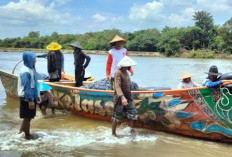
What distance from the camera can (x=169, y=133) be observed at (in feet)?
17.2

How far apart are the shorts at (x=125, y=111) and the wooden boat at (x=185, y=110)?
39cm

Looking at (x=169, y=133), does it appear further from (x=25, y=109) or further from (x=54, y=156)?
(x=25, y=109)

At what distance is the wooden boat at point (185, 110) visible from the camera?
4.50m

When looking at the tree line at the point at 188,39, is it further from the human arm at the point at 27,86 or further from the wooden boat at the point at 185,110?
the human arm at the point at 27,86

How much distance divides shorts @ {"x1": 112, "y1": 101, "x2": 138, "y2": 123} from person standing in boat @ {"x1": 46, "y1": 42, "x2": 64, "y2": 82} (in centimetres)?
278

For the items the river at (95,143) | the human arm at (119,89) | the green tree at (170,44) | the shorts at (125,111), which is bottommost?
the river at (95,143)

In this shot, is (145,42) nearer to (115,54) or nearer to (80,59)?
(80,59)

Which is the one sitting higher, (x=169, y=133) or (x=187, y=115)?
(x=187, y=115)

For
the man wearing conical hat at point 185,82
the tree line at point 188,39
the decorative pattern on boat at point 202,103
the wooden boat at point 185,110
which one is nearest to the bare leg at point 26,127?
the wooden boat at point 185,110

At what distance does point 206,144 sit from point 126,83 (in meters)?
1.60

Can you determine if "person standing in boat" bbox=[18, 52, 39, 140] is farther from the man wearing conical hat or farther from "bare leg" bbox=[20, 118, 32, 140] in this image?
the man wearing conical hat

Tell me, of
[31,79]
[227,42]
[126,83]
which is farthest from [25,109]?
[227,42]

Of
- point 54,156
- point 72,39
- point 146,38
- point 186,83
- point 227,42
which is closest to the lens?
point 54,156

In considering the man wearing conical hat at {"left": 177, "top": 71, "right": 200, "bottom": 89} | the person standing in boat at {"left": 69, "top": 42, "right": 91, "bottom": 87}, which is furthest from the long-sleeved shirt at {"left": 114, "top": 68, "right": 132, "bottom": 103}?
the person standing in boat at {"left": 69, "top": 42, "right": 91, "bottom": 87}
